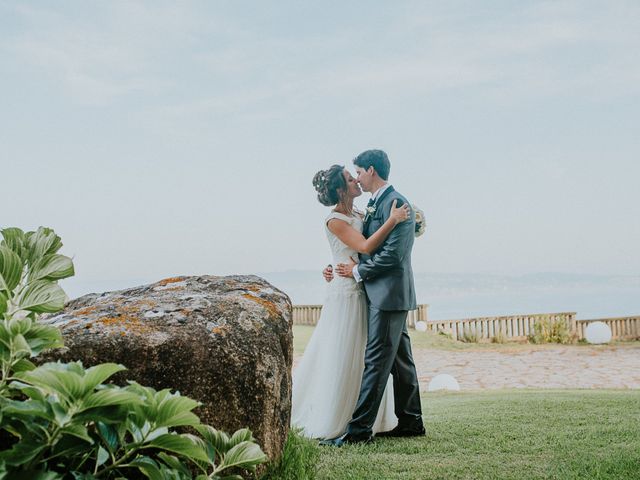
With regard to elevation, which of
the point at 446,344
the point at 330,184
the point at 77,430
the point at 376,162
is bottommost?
the point at 446,344

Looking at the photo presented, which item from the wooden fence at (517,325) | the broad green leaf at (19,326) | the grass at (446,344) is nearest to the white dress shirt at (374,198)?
the broad green leaf at (19,326)

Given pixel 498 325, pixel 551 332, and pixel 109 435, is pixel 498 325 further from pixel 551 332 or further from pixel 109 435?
pixel 109 435

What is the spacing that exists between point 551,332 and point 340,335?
652 inches

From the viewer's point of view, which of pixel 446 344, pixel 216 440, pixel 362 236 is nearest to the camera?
pixel 216 440

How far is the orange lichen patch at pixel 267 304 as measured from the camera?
10.2ft

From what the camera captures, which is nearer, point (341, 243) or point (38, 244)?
point (38, 244)

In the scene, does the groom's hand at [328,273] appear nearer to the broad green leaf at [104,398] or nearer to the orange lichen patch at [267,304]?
the orange lichen patch at [267,304]

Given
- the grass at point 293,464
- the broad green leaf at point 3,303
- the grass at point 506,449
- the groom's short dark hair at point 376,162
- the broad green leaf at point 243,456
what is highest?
the groom's short dark hair at point 376,162

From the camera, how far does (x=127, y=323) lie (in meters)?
2.68

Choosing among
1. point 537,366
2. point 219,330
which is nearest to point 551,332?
point 537,366

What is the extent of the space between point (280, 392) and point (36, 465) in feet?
5.42

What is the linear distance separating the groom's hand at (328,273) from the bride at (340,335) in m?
0.09

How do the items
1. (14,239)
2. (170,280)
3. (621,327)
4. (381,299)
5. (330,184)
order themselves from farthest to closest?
(621,327) < (330,184) < (381,299) < (170,280) < (14,239)

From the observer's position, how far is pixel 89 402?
1289mm
